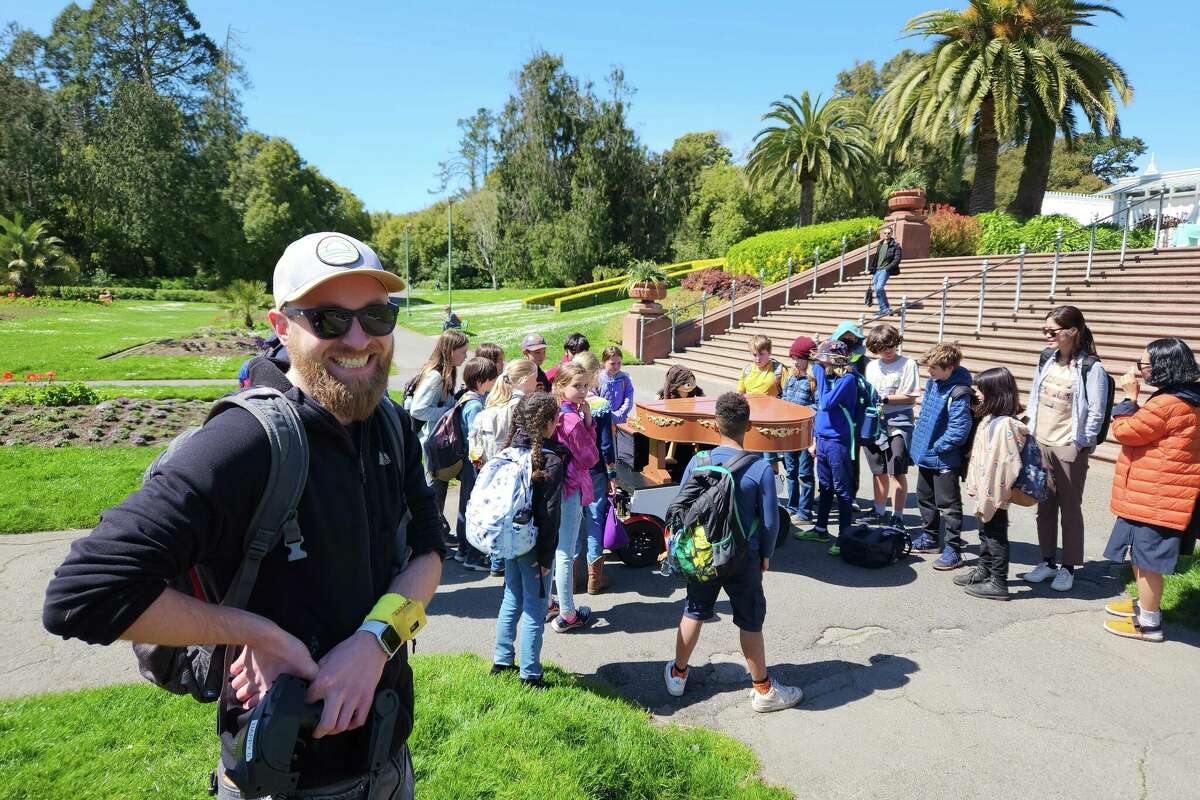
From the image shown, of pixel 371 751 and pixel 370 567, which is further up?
pixel 370 567

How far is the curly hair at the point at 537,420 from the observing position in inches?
161

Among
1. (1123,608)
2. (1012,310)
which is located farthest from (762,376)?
(1012,310)

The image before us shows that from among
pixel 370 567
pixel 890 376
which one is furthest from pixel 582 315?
pixel 370 567

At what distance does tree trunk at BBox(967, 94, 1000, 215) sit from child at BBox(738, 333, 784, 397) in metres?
20.3

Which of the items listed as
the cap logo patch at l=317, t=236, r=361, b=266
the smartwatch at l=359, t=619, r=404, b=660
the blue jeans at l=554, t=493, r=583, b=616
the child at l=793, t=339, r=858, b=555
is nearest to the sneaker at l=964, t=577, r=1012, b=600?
the child at l=793, t=339, r=858, b=555

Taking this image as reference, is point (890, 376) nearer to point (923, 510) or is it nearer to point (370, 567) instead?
point (923, 510)

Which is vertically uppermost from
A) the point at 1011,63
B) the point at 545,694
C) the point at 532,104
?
the point at 532,104

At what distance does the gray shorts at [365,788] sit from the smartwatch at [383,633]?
33 centimetres

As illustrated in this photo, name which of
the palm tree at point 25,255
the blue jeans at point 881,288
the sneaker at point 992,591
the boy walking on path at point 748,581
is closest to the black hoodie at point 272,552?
the boy walking on path at point 748,581

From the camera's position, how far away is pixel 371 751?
5.24 ft

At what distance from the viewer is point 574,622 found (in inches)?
191

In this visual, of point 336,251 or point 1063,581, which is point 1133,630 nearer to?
point 1063,581

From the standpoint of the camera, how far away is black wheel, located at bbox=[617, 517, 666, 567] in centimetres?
599

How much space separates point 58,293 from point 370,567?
146 ft
